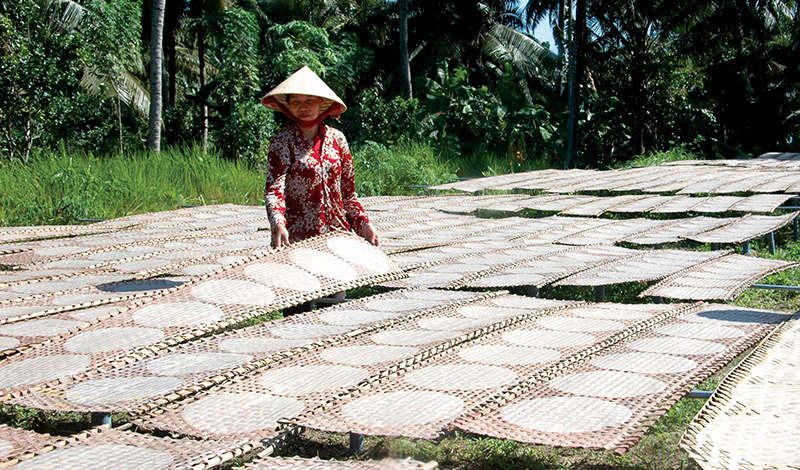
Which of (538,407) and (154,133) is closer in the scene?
(538,407)

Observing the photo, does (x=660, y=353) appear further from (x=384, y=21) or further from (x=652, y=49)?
(x=384, y=21)

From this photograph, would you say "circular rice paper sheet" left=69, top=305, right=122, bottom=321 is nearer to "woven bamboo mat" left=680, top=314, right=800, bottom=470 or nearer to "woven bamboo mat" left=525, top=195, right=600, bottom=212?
"woven bamboo mat" left=680, top=314, right=800, bottom=470

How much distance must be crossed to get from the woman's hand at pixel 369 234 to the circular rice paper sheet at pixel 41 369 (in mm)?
1641

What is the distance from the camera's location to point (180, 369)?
85.0 inches

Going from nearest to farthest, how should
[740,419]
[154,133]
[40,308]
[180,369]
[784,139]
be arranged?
[740,419], [180,369], [40,308], [154,133], [784,139]

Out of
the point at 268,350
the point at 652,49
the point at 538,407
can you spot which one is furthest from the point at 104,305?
the point at 652,49

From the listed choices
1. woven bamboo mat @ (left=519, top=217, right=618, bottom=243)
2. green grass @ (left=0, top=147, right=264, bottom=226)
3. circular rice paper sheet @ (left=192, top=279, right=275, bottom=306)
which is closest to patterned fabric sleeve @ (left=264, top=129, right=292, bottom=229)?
circular rice paper sheet @ (left=192, top=279, right=275, bottom=306)

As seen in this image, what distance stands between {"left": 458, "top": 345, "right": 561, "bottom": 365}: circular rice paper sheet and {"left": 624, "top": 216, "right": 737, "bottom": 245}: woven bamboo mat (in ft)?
9.38

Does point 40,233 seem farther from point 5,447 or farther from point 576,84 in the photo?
point 576,84

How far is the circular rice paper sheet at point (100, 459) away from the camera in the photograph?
1514mm

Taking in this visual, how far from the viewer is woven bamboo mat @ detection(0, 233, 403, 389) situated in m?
2.21

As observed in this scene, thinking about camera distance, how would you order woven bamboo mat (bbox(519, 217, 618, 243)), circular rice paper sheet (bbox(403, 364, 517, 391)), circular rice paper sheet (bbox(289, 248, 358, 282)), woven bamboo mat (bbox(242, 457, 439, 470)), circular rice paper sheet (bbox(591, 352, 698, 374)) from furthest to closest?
woven bamboo mat (bbox(519, 217, 618, 243)), circular rice paper sheet (bbox(289, 248, 358, 282)), circular rice paper sheet (bbox(591, 352, 698, 374)), circular rice paper sheet (bbox(403, 364, 517, 391)), woven bamboo mat (bbox(242, 457, 439, 470))

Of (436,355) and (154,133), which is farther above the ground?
(154,133)

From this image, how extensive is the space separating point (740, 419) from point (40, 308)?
2474 mm
